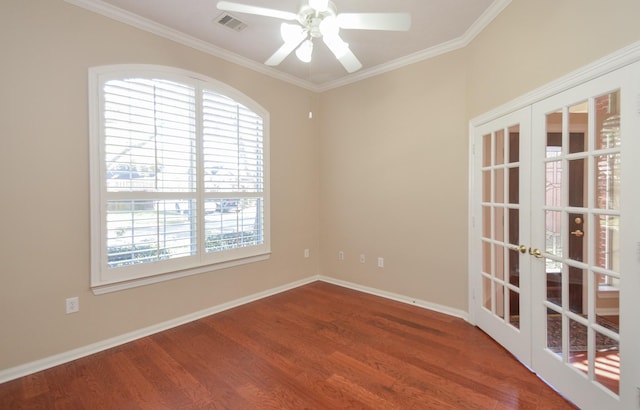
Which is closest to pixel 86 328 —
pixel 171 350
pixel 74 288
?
pixel 74 288

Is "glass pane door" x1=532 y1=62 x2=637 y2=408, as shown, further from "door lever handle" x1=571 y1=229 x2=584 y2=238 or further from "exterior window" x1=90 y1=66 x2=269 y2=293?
"exterior window" x1=90 y1=66 x2=269 y2=293

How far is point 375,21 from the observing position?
6.27 feet

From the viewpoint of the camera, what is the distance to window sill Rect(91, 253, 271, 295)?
258cm

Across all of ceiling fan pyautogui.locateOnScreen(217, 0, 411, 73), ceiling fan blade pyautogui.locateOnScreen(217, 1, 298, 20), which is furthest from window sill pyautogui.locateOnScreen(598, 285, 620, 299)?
ceiling fan blade pyautogui.locateOnScreen(217, 1, 298, 20)

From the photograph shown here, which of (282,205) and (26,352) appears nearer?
(26,352)

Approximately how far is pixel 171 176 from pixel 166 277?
3.34 feet

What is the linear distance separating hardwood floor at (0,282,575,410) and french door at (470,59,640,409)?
0.94 feet

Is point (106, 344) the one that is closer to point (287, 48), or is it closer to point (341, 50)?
point (287, 48)


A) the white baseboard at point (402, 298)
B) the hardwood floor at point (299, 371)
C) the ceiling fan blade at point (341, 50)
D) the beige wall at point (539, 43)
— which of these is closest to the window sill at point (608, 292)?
the hardwood floor at point (299, 371)

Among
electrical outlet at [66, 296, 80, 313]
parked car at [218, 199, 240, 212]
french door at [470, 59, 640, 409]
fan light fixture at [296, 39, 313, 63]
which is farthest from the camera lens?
parked car at [218, 199, 240, 212]

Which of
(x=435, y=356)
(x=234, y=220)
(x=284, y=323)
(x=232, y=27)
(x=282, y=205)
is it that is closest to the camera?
(x=435, y=356)

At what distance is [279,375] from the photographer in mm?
2211

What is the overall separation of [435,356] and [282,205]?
101 inches

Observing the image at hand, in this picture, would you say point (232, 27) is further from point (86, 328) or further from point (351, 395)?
point (351, 395)
